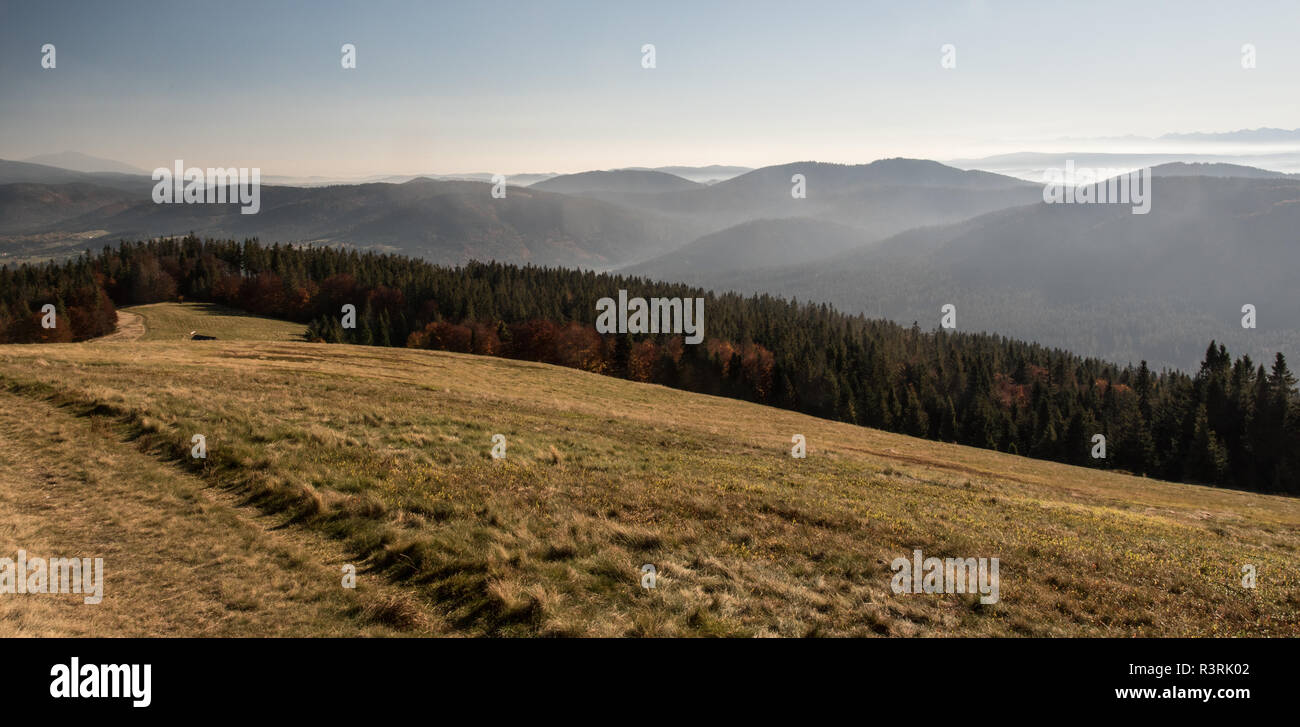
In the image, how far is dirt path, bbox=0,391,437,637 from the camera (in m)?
8.84

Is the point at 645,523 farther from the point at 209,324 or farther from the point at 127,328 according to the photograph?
the point at 127,328

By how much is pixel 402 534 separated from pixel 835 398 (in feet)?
294

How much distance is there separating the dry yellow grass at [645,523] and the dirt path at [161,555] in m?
0.51

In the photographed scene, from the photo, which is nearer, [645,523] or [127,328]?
[645,523]

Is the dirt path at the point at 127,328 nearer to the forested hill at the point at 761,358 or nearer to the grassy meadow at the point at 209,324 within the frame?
the grassy meadow at the point at 209,324

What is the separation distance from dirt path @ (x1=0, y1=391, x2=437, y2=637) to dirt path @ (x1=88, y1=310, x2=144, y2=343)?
89639mm

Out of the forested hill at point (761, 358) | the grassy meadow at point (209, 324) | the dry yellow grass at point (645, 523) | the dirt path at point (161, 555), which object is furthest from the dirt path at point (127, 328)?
the dirt path at point (161, 555)

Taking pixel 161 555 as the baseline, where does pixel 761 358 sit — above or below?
below

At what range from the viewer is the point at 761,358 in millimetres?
109188

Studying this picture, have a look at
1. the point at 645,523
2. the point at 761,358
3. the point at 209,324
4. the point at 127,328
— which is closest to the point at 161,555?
the point at 645,523

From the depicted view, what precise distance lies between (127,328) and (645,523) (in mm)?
112456

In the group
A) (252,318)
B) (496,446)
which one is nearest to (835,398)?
(496,446)

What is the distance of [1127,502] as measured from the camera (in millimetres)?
33688
